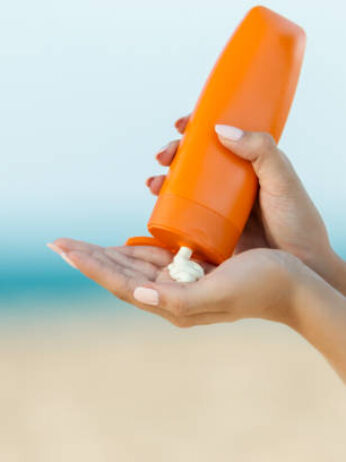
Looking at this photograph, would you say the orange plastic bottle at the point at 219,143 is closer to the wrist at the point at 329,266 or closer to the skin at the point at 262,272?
the skin at the point at 262,272

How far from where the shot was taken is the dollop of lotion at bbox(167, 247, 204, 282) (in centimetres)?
106

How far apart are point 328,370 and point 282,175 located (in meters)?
1.29

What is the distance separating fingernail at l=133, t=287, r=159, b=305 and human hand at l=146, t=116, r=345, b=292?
0.97 feet

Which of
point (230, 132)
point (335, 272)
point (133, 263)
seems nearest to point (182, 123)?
point (230, 132)

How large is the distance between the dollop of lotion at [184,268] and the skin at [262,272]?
0.02 m

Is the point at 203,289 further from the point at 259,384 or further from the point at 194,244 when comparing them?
the point at 259,384

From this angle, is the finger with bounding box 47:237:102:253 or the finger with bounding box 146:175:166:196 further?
the finger with bounding box 146:175:166:196

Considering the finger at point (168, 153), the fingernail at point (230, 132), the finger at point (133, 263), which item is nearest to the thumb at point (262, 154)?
the fingernail at point (230, 132)

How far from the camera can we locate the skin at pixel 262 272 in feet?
3.15

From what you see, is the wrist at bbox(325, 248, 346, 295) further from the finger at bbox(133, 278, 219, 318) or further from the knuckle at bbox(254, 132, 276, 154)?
the finger at bbox(133, 278, 219, 318)

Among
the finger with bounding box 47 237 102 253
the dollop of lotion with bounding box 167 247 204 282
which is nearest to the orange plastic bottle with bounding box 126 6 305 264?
the dollop of lotion with bounding box 167 247 204 282

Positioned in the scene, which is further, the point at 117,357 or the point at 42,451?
the point at 117,357

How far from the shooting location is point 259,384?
2.20 meters

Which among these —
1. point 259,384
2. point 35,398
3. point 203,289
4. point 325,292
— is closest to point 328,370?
point 259,384
